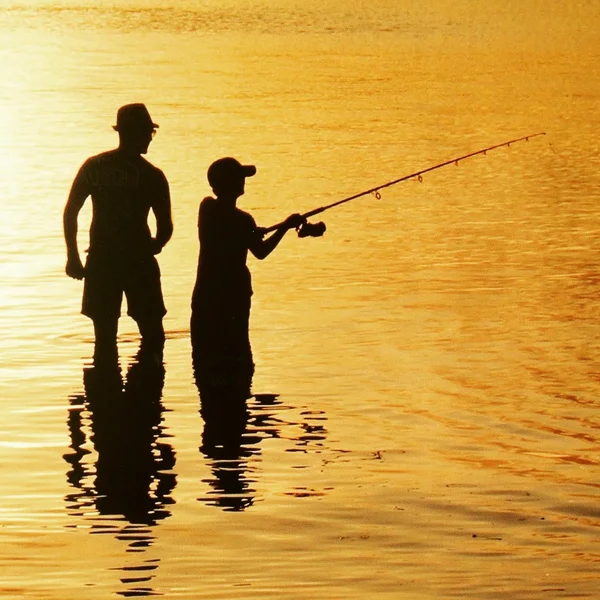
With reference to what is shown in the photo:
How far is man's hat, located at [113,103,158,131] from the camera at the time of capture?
889 centimetres

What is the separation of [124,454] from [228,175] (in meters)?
1.76

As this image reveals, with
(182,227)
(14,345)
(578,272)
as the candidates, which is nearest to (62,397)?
(14,345)

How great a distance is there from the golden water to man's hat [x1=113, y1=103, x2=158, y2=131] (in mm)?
1320

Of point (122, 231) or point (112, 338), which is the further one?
point (112, 338)

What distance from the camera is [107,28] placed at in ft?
154

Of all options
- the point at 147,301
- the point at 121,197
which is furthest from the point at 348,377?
the point at 121,197

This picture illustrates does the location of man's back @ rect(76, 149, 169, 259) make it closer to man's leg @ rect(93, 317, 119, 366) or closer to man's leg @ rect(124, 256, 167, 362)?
man's leg @ rect(124, 256, 167, 362)

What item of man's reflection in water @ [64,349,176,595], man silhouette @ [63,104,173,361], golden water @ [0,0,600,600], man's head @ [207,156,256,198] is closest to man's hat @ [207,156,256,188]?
man's head @ [207,156,256,198]

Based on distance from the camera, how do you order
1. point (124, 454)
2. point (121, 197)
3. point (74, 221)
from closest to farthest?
point (124, 454)
point (74, 221)
point (121, 197)

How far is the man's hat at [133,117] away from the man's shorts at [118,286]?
0.70m

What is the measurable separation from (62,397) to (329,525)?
2650mm

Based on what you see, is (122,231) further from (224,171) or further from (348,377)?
(348,377)

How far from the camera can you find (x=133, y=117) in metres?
8.93

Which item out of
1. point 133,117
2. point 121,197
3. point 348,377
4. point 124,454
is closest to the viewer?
point 124,454
